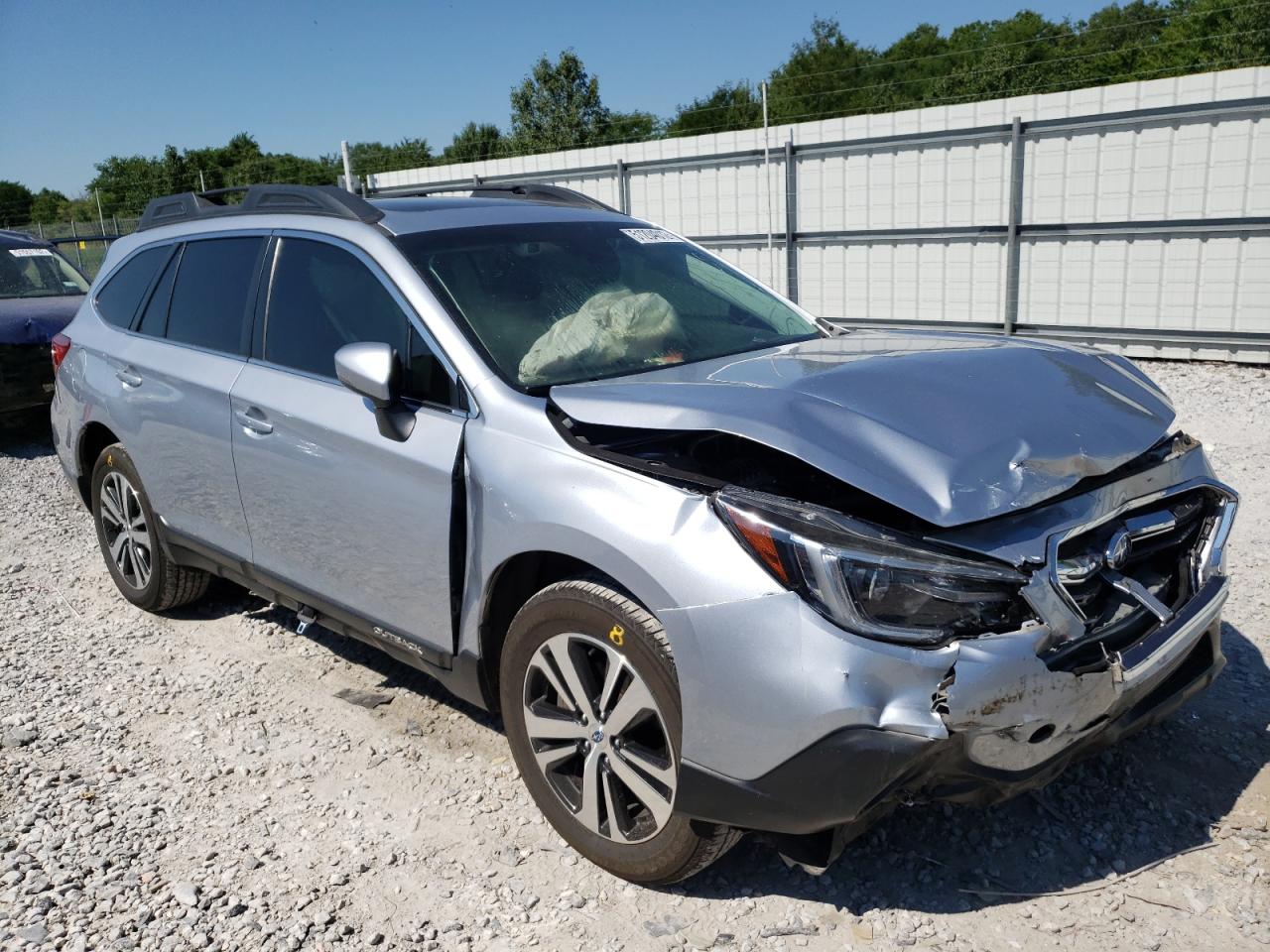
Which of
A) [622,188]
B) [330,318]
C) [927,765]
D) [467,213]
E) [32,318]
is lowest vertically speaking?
[927,765]

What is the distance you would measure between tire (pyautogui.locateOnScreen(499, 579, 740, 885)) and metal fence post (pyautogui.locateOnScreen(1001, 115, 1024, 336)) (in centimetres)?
903

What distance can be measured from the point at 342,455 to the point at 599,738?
1301 mm

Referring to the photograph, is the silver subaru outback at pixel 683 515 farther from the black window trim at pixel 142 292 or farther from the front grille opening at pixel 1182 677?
the black window trim at pixel 142 292

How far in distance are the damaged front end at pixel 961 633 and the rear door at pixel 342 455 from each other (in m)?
0.74

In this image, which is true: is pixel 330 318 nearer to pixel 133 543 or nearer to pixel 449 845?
pixel 449 845

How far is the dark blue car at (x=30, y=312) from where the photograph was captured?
866 centimetres

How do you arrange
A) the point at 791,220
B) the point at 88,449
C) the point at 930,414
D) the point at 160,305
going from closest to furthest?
the point at 930,414 → the point at 160,305 → the point at 88,449 → the point at 791,220

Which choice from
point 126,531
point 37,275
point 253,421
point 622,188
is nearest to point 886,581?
point 253,421

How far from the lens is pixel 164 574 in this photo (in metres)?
4.70

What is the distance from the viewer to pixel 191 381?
159 inches

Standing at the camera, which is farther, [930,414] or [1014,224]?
[1014,224]

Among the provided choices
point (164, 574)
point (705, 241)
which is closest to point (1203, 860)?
point (164, 574)

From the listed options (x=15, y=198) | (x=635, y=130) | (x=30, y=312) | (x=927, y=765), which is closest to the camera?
(x=927, y=765)

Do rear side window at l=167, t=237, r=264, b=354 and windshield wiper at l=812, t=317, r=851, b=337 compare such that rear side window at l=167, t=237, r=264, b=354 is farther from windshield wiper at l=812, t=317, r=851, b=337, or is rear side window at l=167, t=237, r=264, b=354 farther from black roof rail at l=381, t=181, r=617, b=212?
windshield wiper at l=812, t=317, r=851, b=337
